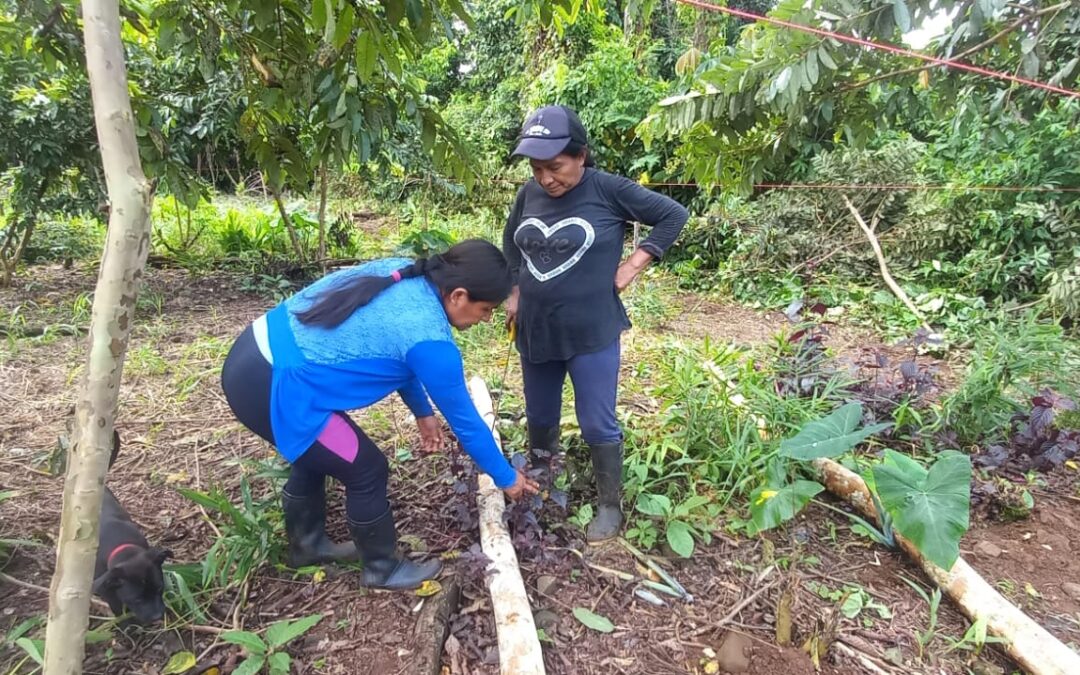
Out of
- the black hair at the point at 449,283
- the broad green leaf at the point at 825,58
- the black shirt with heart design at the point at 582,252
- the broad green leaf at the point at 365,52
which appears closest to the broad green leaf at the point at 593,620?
the black shirt with heart design at the point at 582,252

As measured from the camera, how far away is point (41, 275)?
Result: 6.18 meters

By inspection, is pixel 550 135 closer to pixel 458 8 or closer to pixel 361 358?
pixel 458 8

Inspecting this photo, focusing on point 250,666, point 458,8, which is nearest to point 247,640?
point 250,666

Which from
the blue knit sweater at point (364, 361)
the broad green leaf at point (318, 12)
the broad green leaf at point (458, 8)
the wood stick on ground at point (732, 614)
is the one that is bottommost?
the wood stick on ground at point (732, 614)

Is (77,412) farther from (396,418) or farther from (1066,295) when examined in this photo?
(1066,295)

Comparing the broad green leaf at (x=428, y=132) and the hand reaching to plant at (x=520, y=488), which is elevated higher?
the broad green leaf at (x=428, y=132)

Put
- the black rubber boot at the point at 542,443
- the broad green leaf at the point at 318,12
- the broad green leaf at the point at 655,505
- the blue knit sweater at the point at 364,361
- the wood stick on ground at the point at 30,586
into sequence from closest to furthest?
the broad green leaf at the point at 318,12 < the blue knit sweater at the point at 364,361 < the wood stick on ground at the point at 30,586 < the broad green leaf at the point at 655,505 < the black rubber boot at the point at 542,443

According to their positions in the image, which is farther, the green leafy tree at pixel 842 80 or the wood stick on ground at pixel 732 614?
the green leafy tree at pixel 842 80

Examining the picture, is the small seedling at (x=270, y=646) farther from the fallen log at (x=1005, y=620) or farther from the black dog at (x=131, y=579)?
the fallen log at (x=1005, y=620)

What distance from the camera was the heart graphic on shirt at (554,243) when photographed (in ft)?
6.86

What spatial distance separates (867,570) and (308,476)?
6.74 feet

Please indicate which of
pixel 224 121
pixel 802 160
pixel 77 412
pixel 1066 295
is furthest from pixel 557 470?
pixel 802 160

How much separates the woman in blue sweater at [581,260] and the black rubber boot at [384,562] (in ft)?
1.99

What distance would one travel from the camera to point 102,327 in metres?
1.11
